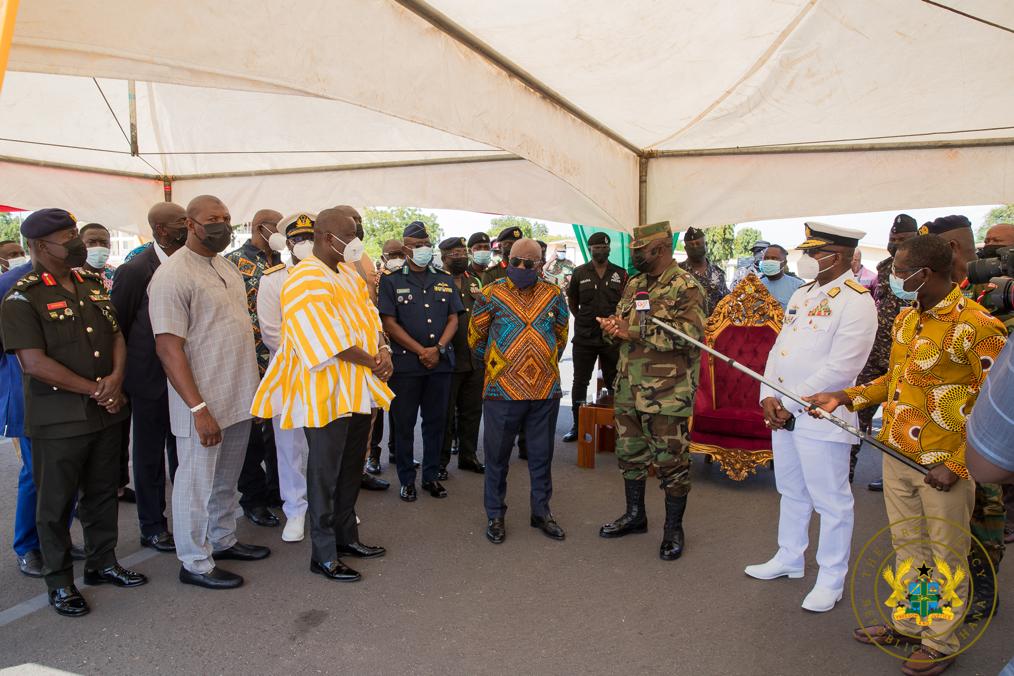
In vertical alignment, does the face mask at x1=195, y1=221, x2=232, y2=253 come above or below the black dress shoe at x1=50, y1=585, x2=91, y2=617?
above

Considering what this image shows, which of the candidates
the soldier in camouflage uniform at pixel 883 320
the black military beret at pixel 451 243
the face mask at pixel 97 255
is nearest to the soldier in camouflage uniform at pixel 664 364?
the soldier in camouflage uniform at pixel 883 320

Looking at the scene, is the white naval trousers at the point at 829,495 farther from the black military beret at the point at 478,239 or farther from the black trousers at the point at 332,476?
the black military beret at the point at 478,239

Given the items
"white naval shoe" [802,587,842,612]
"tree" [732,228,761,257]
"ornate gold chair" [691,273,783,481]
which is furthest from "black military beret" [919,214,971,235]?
"tree" [732,228,761,257]

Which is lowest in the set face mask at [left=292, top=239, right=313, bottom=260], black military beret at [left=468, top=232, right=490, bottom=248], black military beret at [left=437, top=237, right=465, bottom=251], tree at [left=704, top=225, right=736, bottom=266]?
face mask at [left=292, top=239, right=313, bottom=260]

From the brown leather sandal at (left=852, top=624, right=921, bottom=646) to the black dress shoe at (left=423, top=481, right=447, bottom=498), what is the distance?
288cm

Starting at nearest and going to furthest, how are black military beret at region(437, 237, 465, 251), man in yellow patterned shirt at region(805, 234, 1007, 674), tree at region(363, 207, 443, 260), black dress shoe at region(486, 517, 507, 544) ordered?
man in yellow patterned shirt at region(805, 234, 1007, 674) < black dress shoe at region(486, 517, 507, 544) < black military beret at region(437, 237, 465, 251) < tree at region(363, 207, 443, 260)

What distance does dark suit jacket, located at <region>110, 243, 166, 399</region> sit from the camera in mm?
3762

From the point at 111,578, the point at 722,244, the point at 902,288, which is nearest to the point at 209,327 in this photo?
the point at 111,578

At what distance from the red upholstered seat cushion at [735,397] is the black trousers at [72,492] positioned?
4103mm

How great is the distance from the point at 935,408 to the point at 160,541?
4.11 m

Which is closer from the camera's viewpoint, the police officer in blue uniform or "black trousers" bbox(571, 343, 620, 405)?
→ the police officer in blue uniform

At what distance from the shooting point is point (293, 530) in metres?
4.18

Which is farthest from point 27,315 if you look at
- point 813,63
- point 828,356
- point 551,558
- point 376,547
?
point 813,63

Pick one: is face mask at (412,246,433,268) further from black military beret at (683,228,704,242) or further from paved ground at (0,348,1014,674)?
black military beret at (683,228,704,242)
